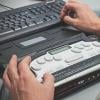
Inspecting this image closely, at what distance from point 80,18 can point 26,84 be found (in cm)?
40

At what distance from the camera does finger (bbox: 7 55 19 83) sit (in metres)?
0.63

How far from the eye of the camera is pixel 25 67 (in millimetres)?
642

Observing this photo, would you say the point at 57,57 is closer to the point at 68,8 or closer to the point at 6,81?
the point at 6,81

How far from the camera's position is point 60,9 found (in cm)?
96

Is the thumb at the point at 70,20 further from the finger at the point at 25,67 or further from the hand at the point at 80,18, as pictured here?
the finger at the point at 25,67

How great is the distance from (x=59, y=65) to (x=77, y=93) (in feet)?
0.25

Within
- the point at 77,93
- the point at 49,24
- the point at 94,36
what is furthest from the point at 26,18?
the point at 77,93

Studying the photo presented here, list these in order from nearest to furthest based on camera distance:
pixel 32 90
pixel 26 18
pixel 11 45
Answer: pixel 32 90 < pixel 11 45 < pixel 26 18

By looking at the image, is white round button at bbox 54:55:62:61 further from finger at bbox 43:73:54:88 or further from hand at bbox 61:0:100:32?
hand at bbox 61:0:100:32

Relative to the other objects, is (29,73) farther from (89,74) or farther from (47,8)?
(47,8)

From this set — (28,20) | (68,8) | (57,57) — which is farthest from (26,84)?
(68,8)

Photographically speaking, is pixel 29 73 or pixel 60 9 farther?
pixel 60 9

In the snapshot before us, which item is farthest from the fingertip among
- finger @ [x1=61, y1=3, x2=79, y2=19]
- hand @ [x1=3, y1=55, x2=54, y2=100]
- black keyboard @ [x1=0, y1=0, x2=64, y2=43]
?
finger @ [x1=61, y1=3, x2=79, y2=19]

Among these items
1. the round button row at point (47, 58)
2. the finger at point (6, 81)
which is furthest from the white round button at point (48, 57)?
the finger at point (6, 81)
